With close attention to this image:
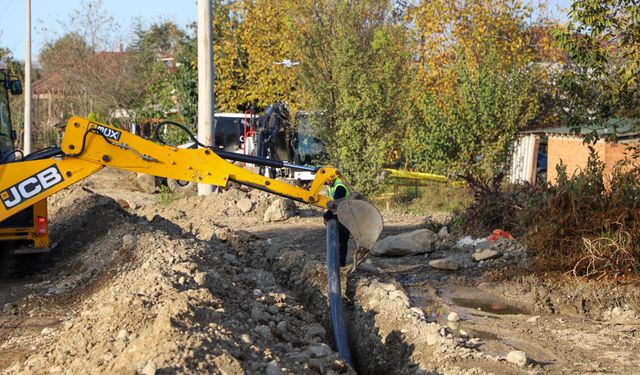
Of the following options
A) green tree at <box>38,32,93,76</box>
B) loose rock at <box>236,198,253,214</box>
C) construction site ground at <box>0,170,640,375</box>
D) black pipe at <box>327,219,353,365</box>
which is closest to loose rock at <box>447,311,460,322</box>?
construction site ground at <box>0,170,640,375</box>

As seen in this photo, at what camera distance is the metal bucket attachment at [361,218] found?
10.3m

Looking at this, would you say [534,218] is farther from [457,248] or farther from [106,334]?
[106,334]

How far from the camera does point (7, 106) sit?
1402cm

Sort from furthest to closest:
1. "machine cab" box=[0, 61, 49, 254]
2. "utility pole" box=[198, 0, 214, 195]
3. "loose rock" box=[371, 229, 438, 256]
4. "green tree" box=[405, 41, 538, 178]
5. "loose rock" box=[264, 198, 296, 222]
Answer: "green tree" box=[405, 41, 538, 178]
"utility pole" box=[198, 0, 214, 195]
"loose rock" box=[264, 198, 296, 222]
"loose rock" box=[371, 229, 438, 256]
"machine cab" box=[0, 61, 49, 254]

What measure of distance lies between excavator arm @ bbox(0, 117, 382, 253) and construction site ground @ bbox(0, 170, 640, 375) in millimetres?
991

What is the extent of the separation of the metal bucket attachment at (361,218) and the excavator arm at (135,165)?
0.01 metres

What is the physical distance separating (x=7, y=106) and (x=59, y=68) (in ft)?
130

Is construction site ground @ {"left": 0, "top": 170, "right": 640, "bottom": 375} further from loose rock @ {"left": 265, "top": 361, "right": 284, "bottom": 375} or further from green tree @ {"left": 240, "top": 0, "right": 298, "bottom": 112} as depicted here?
green tree @ {"left": 240, "top": 0, "right": 298, "bottom": 112}

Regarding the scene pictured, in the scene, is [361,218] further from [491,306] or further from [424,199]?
[424,199]

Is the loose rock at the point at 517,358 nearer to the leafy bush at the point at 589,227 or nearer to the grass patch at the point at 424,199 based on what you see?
the leafy bush at the point at 589,227

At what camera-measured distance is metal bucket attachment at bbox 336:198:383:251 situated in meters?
10.3

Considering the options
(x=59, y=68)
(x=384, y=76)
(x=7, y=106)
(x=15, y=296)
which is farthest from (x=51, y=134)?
(x=15, y=296)

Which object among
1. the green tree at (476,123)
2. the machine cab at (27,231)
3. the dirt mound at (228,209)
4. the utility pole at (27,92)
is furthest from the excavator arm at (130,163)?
the utility pole at (27,92)

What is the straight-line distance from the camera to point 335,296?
984 centimetres
